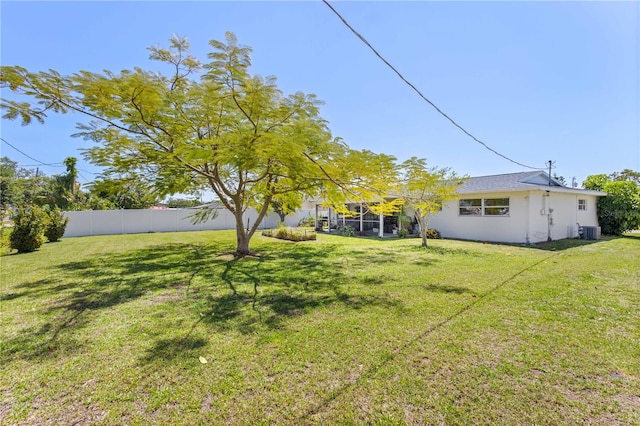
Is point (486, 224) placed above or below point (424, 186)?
below

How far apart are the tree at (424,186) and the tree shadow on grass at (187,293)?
12.4ft

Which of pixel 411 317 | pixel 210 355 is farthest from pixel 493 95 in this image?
pixel 210 355

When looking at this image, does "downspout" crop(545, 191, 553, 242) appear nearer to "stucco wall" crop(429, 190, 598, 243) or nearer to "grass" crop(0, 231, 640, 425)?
"stucco wall" crop(429, 190, 598, 243)

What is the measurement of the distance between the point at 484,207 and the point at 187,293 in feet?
47.5

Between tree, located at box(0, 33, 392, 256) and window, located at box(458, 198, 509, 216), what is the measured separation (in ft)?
29.7

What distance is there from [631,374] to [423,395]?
217 centimetres

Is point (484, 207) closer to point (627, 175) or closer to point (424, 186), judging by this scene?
point (424, 186)

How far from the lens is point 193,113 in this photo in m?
7.70

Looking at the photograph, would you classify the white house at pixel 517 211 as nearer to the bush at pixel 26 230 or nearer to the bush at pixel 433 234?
the bush at pixel 433 234

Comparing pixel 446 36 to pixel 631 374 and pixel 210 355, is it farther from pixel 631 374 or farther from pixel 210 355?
pixel 210 355

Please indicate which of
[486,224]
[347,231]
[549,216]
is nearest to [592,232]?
[549,216]

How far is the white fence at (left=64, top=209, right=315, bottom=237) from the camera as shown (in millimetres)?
18906

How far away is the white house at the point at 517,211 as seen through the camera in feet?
44.2

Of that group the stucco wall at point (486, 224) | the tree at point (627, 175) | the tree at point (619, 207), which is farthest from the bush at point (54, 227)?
the tree at point (627, 175)
